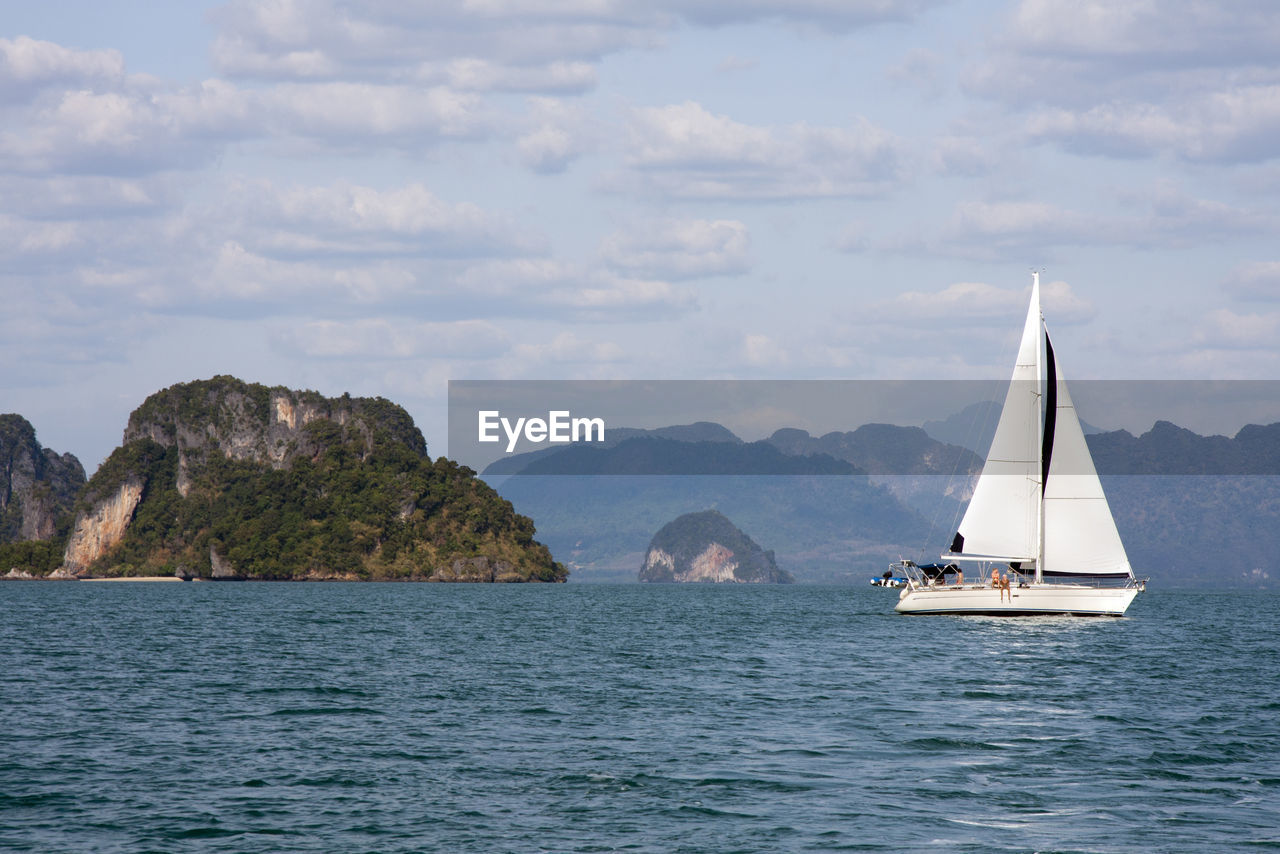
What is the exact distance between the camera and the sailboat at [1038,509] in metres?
69.6

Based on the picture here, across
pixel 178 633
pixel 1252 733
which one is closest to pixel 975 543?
pixel 1252 733

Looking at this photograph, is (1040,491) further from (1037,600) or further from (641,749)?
(641,749)

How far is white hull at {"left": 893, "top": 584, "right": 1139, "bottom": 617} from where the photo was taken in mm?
70062

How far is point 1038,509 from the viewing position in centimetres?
6988

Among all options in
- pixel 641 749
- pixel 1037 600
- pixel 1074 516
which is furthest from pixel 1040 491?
pixel 641 749

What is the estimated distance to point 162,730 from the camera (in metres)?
33.1

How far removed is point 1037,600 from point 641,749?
148 feet

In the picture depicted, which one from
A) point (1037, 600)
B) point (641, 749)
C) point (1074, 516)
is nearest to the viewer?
point (641, 749)

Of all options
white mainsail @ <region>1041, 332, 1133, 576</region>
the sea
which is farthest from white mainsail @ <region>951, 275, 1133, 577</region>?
the sea

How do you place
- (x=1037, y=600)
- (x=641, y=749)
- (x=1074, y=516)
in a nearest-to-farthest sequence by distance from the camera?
1. (x=641, y=749)
2. (x=1074, y=516)
3. (x=1037, y=600)

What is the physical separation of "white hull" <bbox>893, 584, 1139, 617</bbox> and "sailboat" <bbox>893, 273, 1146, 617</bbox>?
5 cm

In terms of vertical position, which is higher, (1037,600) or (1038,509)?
(1038,509)

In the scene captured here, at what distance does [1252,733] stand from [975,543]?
37.7 meters

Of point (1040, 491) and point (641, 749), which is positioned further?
point (1040, 491)
